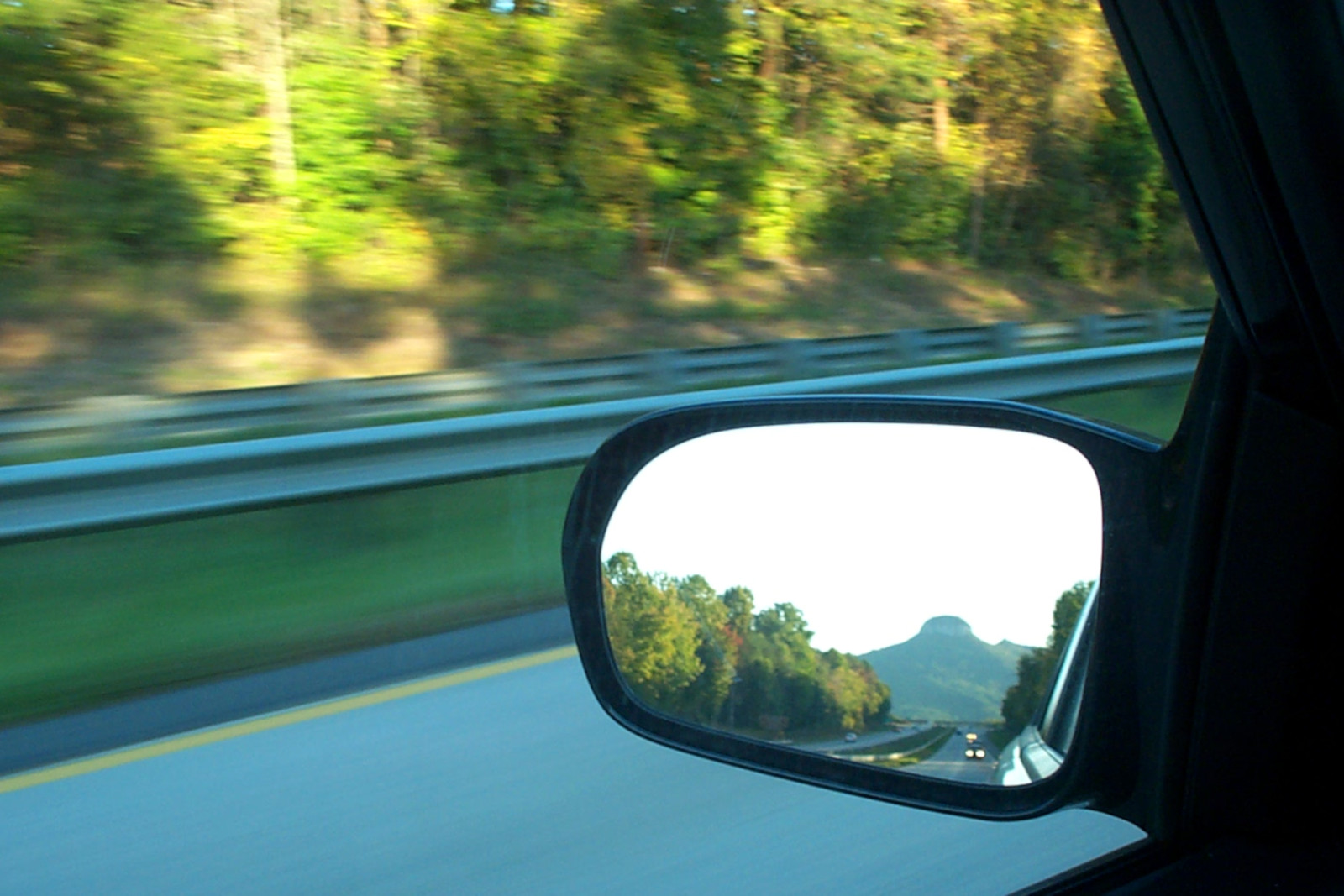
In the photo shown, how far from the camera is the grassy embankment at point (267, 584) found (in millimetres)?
A: 4773

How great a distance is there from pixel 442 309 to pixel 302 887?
32.9 feet

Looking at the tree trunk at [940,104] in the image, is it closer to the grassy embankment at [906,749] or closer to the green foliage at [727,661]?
the green foliage at [727,661]

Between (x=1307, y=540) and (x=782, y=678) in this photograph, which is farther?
(x=782, y=678)

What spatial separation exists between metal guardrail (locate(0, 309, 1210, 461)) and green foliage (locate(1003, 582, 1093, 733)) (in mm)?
2829

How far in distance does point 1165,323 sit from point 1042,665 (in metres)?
4.48

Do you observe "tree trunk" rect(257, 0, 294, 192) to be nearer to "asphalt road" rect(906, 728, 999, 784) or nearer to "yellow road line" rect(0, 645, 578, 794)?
"yellow road line" rect(0, 645, 578, 794)

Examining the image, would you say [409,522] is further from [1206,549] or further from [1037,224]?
[1206,549]

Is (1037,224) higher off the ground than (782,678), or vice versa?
(782,678)

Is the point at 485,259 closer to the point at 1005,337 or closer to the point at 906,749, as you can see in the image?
the point at 1005,337

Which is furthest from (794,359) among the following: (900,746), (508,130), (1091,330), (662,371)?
(900,746)

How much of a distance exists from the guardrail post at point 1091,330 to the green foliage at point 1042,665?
247 inches

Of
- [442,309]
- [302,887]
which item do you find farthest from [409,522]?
[442,309]

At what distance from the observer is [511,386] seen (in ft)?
25.3

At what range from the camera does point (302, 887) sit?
9.29ft
